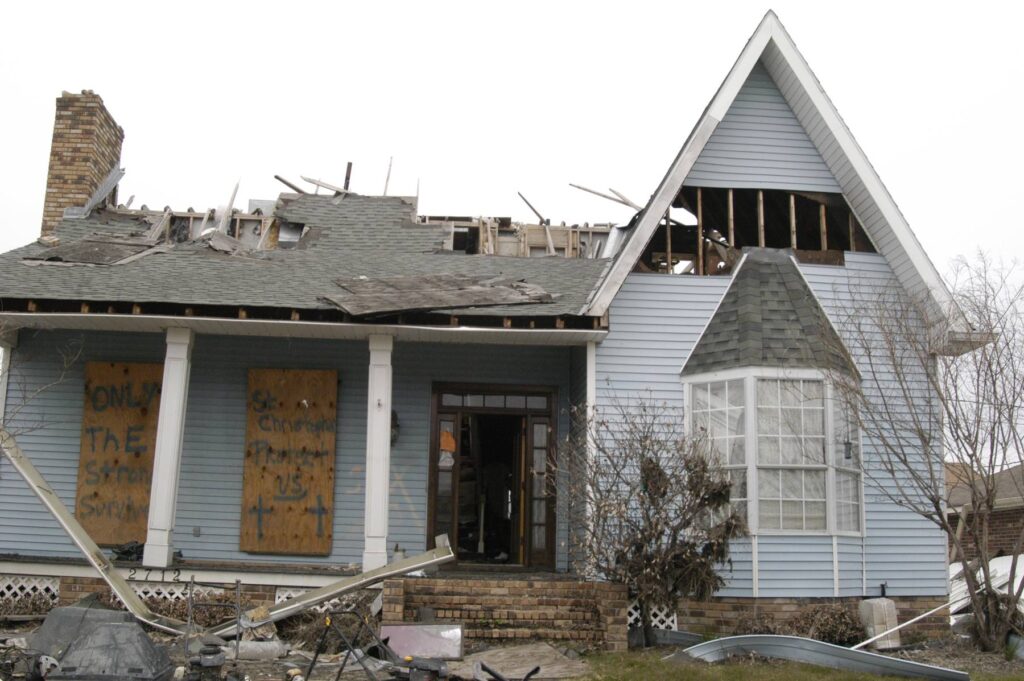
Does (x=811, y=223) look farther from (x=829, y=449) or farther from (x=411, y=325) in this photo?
(x=411, y=325)

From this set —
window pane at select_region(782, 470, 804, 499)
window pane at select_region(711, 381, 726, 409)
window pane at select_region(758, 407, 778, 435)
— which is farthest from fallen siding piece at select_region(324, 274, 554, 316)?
window pane at select_region(782, 470, 804, 499)

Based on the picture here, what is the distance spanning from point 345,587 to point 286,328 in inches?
127

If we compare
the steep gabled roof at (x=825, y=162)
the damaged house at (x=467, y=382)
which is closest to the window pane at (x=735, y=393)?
the damaged house at (x=467, y=382)

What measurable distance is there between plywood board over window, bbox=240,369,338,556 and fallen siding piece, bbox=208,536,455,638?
2369 mm

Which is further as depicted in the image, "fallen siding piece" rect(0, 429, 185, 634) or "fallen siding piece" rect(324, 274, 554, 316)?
"fallen siding piece" rect(324, 274, 554, 316)

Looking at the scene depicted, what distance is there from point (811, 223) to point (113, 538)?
10.2 m

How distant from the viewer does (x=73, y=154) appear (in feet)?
51.7

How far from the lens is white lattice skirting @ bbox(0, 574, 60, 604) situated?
11789 mm

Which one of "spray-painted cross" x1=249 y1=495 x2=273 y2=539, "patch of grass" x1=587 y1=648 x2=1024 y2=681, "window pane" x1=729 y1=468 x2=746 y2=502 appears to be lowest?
"patch of grass" x1=587 y1=648 x2=1024 y2=681

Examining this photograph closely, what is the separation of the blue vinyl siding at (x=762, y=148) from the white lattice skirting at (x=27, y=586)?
31.5ft

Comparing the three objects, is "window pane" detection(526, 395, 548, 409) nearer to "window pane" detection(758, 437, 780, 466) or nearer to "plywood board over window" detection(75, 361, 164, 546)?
"window pane" detection(758, 437, 780, 466)

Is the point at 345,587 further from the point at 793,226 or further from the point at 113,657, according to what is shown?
the point at 793,226

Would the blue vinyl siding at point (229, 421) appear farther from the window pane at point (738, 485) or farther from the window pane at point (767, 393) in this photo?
the window pane at point (767, 393)

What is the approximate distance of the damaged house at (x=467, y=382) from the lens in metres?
11.6
